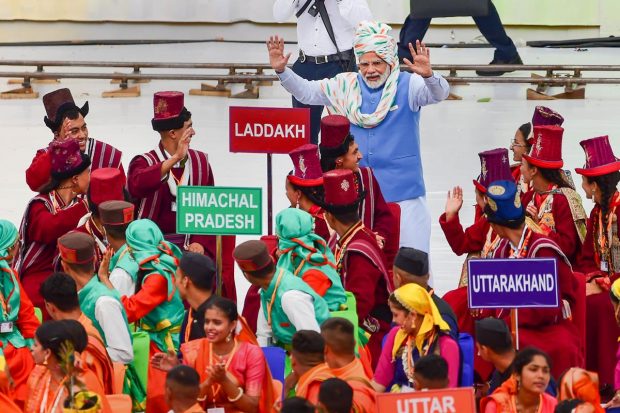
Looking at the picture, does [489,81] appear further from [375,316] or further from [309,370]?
[309,370]

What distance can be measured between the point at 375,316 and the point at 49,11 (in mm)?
13960

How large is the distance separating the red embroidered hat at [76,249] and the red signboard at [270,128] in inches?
95.7

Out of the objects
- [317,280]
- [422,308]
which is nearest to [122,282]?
[317,280]

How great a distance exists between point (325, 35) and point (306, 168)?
15.0ft

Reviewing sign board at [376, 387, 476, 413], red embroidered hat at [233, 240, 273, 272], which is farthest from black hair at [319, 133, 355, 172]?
sign board at [376, 387, 476, 413]

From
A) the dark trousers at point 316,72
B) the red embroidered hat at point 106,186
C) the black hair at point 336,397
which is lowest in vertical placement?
the black hair at point 336,397

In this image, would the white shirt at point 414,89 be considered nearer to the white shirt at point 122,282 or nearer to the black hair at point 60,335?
the white shirt at point 122,282

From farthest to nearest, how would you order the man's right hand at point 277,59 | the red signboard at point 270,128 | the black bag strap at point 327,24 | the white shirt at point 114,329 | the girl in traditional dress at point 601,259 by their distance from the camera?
the black bag strap at point 327,24 < the man's right hand at point 277,59 < the red signboard at point 270,128 < the girl in traditional dress at point 601,259 < the white shirt at point 114,329

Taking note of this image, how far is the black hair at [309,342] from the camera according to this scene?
6.66m

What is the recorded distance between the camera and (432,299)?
725 cm

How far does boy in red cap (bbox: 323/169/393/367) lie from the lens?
8.07 meters

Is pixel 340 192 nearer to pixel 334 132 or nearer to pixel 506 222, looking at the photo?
pixel 506 222

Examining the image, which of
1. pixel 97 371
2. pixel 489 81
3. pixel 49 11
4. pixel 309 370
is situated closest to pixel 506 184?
pixel 309 370

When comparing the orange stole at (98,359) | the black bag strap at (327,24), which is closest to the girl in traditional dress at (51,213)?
the orange stole at (98,359)
